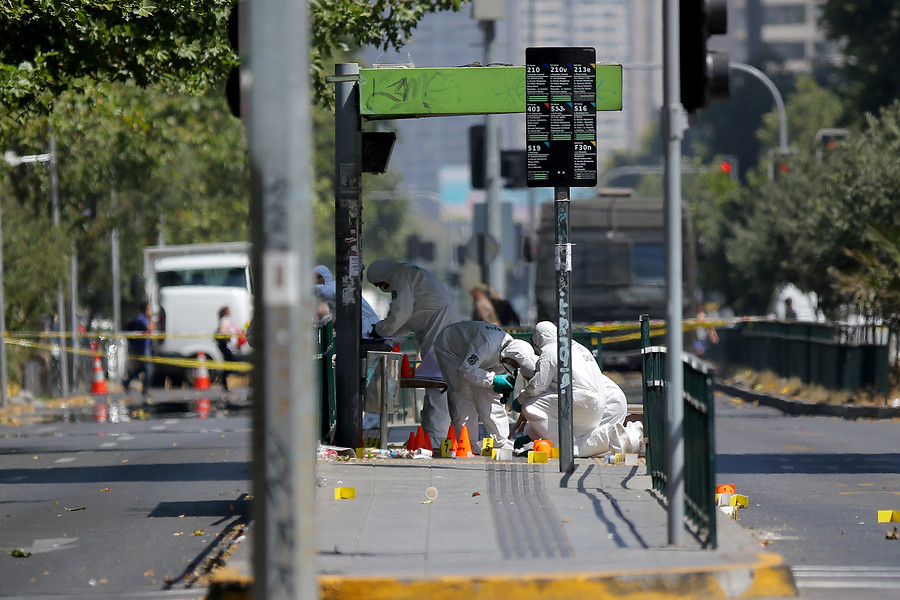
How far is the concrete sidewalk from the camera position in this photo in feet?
20.4

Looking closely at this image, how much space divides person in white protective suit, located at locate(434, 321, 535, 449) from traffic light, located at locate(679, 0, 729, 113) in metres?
4.60

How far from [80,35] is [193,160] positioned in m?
22.6

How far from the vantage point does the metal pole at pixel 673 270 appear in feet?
22.8

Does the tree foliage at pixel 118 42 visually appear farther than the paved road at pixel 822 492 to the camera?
Yes

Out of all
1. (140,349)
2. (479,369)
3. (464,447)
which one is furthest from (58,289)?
(464,447)

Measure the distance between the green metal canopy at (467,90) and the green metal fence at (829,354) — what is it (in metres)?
8.94

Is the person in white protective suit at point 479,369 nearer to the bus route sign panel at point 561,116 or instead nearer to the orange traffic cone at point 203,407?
the bus route sign panel at point 561,116

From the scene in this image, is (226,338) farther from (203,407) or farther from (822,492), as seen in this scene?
(822,492)

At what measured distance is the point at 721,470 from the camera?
39.7 ft

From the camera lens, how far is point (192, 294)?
31.2 metres

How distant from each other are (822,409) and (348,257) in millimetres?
9461

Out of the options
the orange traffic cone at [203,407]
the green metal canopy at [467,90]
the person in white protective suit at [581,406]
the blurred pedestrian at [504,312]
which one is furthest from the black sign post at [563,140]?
the blurred pedestrian at [504,312]

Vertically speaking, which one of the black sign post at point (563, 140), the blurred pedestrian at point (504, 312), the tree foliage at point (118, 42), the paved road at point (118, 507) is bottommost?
the paved road at point (118, 507)

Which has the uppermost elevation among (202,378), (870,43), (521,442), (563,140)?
(870,43)
